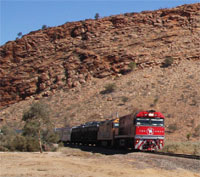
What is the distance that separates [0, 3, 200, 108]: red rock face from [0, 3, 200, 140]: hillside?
0.19 metres

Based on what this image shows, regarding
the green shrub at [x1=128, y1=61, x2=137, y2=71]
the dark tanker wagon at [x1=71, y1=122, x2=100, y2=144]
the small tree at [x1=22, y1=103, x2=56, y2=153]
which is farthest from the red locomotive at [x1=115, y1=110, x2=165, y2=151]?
the green shrub at [x1=128, y1=61, x2=137, y2=71]

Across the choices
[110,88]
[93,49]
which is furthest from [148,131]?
[93,49]

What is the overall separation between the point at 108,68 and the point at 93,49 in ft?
24.3

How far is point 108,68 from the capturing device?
68.4m

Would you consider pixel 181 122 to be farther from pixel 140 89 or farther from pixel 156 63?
pixel 156 63

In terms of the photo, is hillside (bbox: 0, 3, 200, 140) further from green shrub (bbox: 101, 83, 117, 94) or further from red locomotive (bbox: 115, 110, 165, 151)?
red locomotive (bbox: 115, 110, 165, 151)

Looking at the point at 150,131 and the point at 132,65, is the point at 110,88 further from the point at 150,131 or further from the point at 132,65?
the point at 150,131

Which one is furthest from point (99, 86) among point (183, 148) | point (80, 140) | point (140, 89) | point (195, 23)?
point (183, 148)

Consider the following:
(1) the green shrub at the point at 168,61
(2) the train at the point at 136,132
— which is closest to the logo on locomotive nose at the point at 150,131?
(2) the train at the point at 136,132

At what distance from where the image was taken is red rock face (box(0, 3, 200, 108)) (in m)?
68.4

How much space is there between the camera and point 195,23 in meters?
72.4

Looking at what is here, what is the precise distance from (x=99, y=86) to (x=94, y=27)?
19229 millimetres

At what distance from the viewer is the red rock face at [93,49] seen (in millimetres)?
68375

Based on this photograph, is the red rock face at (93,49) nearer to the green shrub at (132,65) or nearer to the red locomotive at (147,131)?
the green shrub at (132,65)
